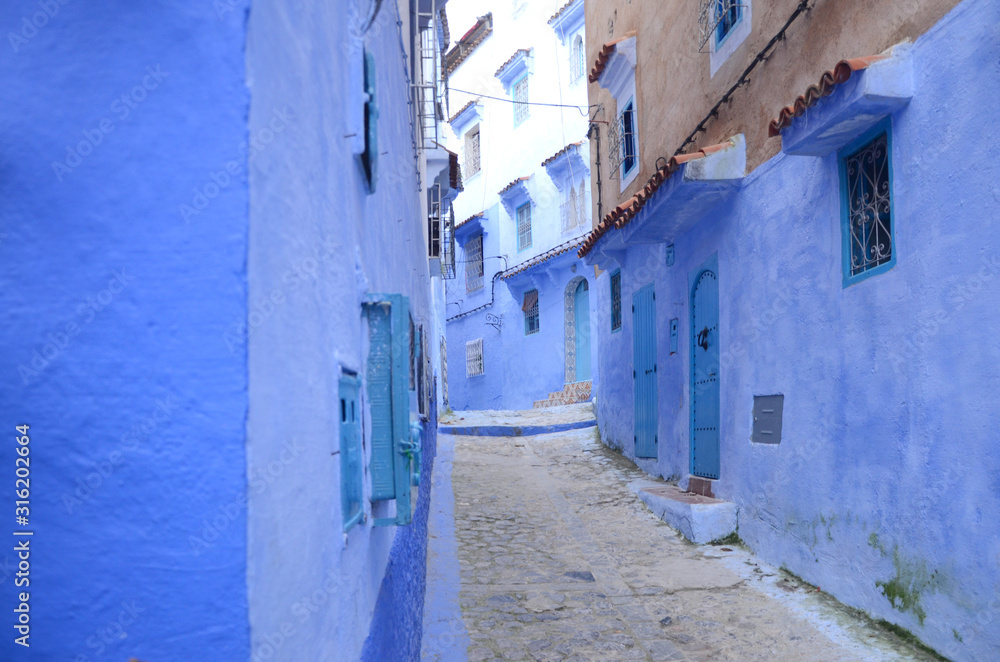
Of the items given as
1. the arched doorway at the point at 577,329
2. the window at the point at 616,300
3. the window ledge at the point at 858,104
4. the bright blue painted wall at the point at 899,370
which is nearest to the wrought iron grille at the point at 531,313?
the arched doorway at the point at 577,329

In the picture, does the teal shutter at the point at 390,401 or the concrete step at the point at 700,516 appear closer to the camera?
the teal shutter at the point at 390,401

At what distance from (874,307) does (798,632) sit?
7.53 feet

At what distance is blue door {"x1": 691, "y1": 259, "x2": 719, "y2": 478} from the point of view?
8461mm

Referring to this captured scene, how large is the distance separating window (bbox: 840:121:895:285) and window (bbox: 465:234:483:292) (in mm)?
19898

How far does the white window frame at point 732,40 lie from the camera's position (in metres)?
7.54

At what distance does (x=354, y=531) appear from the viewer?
8.56 ft

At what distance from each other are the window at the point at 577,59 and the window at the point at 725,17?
12628 mm

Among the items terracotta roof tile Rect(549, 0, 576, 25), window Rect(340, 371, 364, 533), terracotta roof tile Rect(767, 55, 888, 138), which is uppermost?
terracotta roof tile Rect(549, 0, 576, 25)

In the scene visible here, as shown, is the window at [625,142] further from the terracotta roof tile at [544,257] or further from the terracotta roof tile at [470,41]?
the terracotta roof tile at [470,41]

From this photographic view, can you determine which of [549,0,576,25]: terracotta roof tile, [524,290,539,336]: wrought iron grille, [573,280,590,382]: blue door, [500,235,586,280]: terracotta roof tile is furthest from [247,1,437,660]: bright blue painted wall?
[524,290,539,336]: wrought iron grille

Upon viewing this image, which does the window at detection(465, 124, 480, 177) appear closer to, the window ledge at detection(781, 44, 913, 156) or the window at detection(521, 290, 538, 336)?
the window at detection(521, 290, 538, 336)

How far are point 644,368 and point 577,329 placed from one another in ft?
31.5

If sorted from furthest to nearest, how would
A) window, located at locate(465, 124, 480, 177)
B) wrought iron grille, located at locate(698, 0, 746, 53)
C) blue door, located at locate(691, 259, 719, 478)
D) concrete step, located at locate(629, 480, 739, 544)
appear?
window, located at locate(465, 124, 480, 177), blue door, located at locate(691, 259, 719, 478), wrought iron grille, located at locate(698, 0, 746, 53), concrete step, located at locate(629, 480, 739, 544)

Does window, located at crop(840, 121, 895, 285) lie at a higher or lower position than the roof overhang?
lower
